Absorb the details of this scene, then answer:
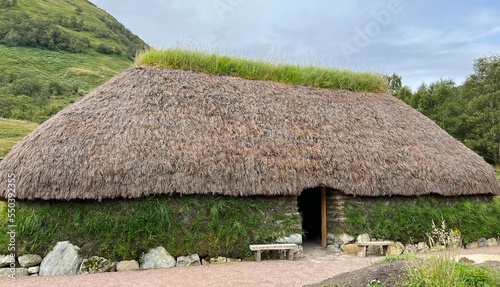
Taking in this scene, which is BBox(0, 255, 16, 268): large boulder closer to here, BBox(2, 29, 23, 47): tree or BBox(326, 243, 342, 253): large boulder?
BBox(326, 243, 342, 253): large boulder

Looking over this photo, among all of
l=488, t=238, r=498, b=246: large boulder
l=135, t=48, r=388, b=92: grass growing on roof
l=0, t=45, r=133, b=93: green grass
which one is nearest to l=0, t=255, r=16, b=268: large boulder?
l=135, t=48, r=388, b=92: grass growing on roof

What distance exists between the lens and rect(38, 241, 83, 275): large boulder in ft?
26.7

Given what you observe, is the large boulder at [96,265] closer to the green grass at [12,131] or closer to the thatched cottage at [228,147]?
the thatched cottage at [228,147]

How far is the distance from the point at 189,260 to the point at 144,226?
4.04 feet

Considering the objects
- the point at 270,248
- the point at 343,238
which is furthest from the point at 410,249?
the point at 270,248

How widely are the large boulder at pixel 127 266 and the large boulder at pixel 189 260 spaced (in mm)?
895

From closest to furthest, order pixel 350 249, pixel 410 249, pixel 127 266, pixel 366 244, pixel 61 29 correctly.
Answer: pixel 127 266, pixel 366 244, pixel 350 249, pixel 410 249, pixel 61 29

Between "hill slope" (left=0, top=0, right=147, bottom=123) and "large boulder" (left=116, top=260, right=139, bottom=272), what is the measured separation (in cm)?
2732

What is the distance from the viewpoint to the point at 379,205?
10719 millimetres

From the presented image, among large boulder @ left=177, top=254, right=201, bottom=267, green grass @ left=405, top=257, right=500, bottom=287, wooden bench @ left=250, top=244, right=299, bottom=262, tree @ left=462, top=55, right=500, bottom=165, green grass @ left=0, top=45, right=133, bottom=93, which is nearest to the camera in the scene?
green grass @ left=405, top=257, right=500, bottom=287

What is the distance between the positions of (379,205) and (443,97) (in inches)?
985

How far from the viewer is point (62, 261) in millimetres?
8211

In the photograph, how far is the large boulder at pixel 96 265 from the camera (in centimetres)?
823

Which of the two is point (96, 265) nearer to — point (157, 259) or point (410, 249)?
point (157, 259)
